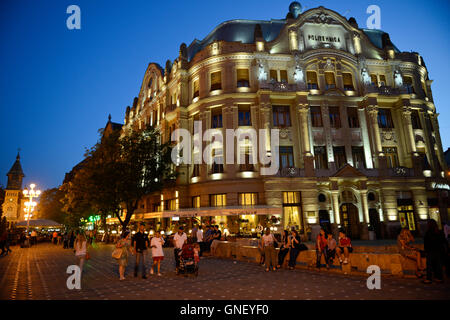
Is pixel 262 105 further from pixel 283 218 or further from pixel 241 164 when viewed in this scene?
pixel 283 218

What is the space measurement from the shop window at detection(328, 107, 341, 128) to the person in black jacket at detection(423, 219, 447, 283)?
22.9 metres

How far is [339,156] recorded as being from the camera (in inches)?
1161

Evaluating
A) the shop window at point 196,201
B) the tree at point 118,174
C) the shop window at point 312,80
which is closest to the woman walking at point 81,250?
the tree at point 118,174

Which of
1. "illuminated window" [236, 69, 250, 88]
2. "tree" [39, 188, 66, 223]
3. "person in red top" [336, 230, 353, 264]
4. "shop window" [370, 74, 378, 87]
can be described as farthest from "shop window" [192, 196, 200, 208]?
"tree" [39, 188, 66, 223]

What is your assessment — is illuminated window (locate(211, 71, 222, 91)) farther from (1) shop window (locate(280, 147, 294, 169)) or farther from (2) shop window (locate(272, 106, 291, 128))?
(1) shop window (locate(280, 147, 294, 169))

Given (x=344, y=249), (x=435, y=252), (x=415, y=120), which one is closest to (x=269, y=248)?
(x=344, y=249)

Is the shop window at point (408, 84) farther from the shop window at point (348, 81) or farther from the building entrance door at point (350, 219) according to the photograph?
the building entrance door at point (350, 219)

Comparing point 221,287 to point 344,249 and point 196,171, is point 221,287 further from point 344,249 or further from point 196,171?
point 196,171

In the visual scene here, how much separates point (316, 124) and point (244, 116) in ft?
24.5

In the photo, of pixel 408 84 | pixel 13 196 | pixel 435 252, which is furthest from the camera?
pixel 13 196

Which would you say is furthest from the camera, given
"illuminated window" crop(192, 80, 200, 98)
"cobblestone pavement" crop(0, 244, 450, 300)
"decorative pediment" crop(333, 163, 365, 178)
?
"illuminated window" crop(192, 80, 200, 98)

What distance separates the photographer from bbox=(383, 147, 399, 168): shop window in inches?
1198

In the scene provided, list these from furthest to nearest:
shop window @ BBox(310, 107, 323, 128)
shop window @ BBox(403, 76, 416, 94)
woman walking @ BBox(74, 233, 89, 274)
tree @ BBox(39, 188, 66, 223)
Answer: tree @ BBox(39, 188, 66, 223)
shop window @ BBox(403, 76, 416, 94)
shop window @ BBox(310, 107, 323, 128)
woman walking @ BBox(74, 233, 89, 274)
